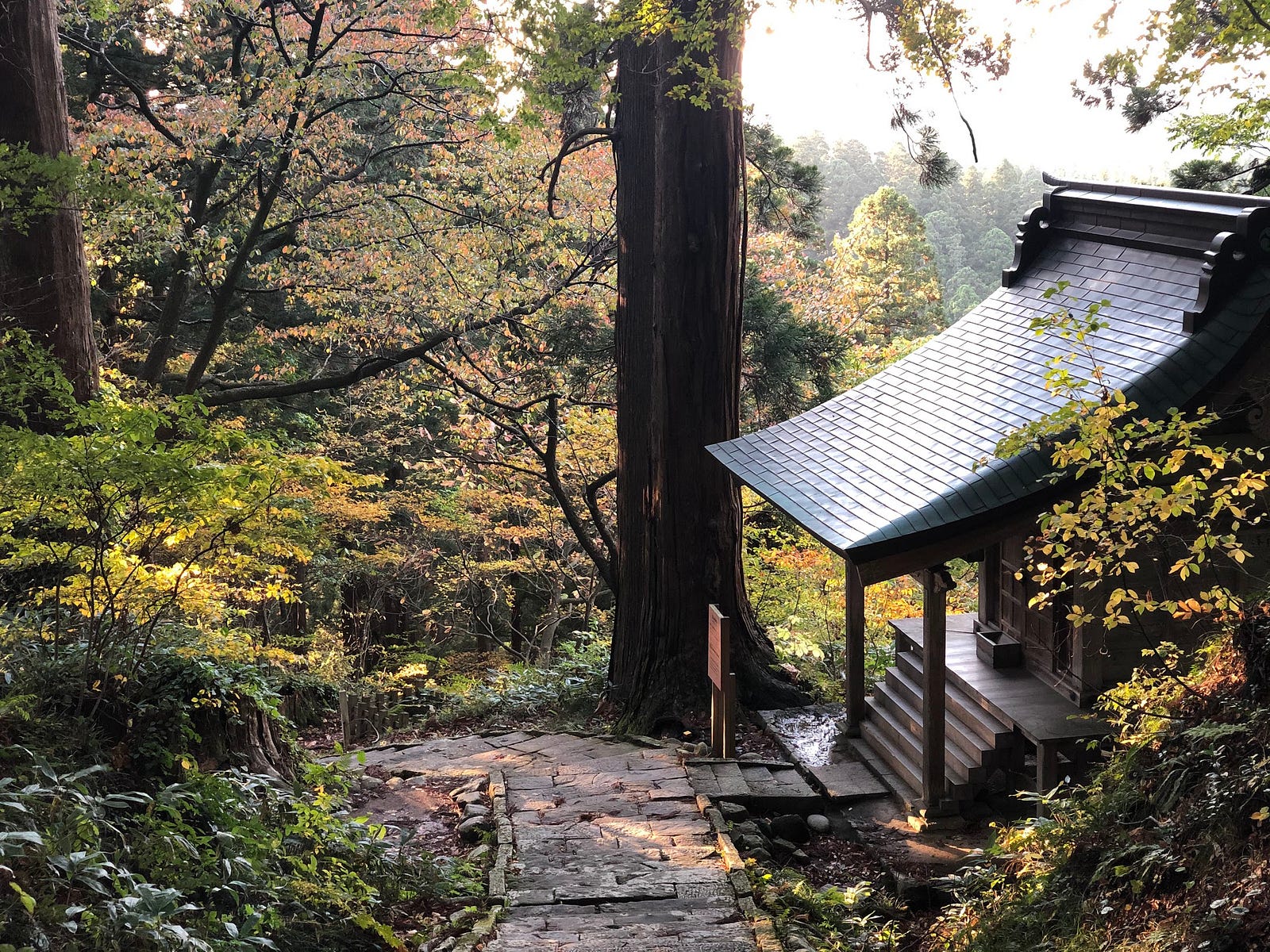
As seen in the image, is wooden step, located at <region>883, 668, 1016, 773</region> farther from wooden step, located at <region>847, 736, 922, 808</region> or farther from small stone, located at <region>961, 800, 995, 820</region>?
wooden step, located at <region>847, 736, 922, 808</region>

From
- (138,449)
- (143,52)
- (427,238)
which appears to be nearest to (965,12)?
(138,449)

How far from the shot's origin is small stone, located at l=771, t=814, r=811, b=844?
8195 mm

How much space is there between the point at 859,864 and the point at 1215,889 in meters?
3.86

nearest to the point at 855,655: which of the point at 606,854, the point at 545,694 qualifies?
the point at 606,854

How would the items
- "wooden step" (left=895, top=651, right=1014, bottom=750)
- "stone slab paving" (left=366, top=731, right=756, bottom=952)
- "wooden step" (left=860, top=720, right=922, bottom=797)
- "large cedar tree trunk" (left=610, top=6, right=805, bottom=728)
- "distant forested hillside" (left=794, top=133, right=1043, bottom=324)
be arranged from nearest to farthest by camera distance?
1. "stone slab paving" (left=366, top=731, right=756, bottom=952)
2. "wooden step" (left=895, top=651, right=1014, bottom=750)
3. "wooden step" (left=860, top=720, right=922, bottom=797)
4. "large cedar tree trunk" (left=610, top=6, right=805, bottom=728)
5. "distant forested hillside" (left=794, top=133, right=1043, bottom=324)

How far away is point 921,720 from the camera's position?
9.05m

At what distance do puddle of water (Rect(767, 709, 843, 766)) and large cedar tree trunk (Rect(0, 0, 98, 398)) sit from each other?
7071 millimetres

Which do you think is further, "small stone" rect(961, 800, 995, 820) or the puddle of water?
the puddle of water

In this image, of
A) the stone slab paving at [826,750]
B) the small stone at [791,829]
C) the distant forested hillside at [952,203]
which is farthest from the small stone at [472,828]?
the distant forested hillside at [952,203]

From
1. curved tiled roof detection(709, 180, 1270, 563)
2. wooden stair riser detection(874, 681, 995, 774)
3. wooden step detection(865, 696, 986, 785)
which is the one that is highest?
curved tiled roof detection(709, 180, 1270, 563)

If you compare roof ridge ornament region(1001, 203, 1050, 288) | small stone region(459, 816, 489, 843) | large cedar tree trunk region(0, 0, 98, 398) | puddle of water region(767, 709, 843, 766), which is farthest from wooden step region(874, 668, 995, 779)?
large cedar tree trunk region(0, 0, 98, 398)

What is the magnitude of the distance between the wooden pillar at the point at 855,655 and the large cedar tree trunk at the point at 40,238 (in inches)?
276

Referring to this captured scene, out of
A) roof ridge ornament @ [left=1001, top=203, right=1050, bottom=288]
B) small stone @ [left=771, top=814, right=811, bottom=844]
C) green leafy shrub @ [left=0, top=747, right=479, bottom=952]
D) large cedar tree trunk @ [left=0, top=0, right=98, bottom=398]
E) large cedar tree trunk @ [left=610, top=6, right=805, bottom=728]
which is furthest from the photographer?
large cedar tree trunk @ [left=610, top=6, right=805, bottom=728]

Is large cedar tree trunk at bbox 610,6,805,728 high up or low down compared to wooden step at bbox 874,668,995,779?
up
